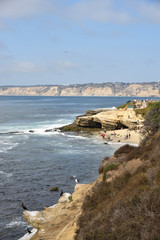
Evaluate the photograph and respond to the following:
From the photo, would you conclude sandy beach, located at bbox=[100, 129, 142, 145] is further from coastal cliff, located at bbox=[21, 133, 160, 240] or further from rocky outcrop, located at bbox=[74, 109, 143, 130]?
coastal cliff, located at bbox=[21, 133, 160, 240]

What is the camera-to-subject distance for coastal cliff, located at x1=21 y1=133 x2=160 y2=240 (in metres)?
7.79

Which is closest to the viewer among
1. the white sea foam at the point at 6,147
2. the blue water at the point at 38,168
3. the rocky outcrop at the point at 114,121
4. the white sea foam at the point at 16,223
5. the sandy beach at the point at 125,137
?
the white sea foam at the point at 16,223

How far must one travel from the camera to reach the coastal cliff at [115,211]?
7785 mm

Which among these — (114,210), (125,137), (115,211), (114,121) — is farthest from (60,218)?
(114,121)

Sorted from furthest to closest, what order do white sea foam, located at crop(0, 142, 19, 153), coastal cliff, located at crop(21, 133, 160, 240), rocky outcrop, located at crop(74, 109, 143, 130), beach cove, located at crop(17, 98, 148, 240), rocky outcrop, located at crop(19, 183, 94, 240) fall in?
rocky outcrop, located at crop(74, 109, 143, 130) → white sea foam, located at crop(0, 142, 19, 153) → beach cove, located at crop(17, 98, 148, 240) → rocky outcrop, located at crop(19, 183, 94, 240) → coastal cliff, located at crop(21, 133, 160, 240)

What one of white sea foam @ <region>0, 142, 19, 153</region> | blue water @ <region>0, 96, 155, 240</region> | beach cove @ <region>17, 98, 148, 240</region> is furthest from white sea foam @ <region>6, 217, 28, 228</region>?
white sea foam @ <region>0, 142, 19, 153</region>

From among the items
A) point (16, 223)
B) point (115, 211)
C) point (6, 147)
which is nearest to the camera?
point (115, 211)

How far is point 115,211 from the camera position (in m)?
8.69

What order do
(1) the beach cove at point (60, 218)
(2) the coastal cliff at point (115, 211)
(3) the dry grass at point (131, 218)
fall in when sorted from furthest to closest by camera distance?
1. (1) the beach cove at point (60, 218)
2. (2) the coastal cliff at point (115, 211)
3. (3) the dry grass at point (131, 218)

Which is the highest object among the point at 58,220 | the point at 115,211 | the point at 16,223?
the point at 115,211

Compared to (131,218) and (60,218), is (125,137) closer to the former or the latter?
(60,218)

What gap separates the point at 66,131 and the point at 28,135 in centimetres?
943

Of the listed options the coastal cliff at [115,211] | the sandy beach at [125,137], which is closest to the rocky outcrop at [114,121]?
the sandy beach at [125,137]

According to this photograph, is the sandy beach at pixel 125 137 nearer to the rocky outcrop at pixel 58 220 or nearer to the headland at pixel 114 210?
the headland at pixel 114 210
